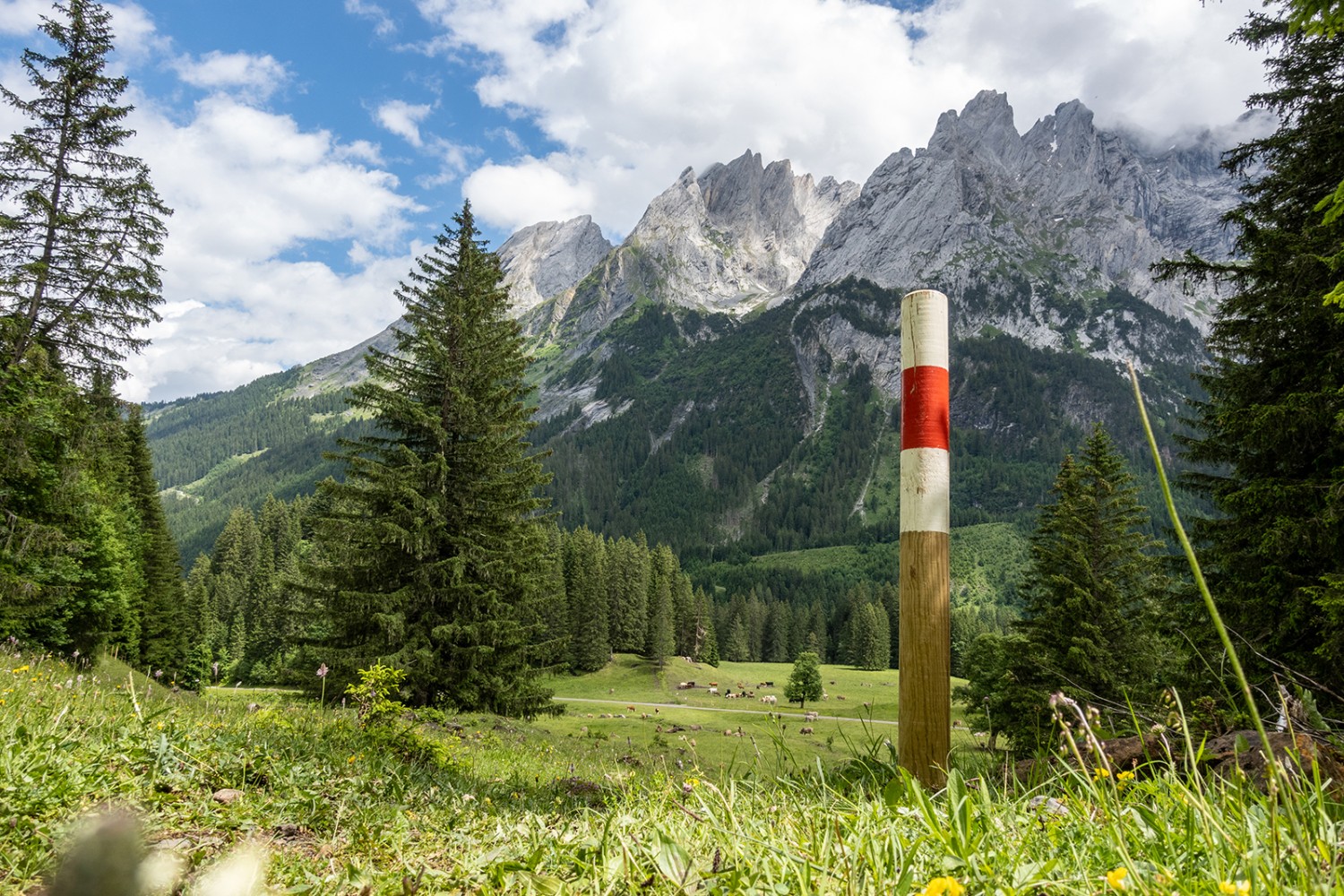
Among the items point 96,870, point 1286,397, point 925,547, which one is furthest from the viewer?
point 1286,397

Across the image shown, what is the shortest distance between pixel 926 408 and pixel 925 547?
92cm

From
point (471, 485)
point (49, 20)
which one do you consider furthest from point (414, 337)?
point (49, 20)

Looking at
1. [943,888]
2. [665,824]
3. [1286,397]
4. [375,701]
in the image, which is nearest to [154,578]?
[375,701]

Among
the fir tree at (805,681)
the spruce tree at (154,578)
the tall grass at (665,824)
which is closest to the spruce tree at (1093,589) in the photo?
the tall grass at (665,824)

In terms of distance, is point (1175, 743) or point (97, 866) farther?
point (1175, 743)

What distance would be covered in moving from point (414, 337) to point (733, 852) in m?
16.5

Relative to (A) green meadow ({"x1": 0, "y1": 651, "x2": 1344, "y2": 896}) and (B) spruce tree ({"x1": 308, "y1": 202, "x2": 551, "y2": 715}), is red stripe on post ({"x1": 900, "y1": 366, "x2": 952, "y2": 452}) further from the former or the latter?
(B) spruce tree ({"x1": 308, "y1": 202, "x2": 551, "y2": 715})

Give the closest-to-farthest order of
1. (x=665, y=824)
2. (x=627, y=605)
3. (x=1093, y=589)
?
(x=665, y=824) → (x=1093, y=589) → (x=627, y=605)

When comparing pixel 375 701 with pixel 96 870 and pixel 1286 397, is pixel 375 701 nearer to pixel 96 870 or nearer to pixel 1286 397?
pixel 96 870

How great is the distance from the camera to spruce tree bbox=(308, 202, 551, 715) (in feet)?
50.4

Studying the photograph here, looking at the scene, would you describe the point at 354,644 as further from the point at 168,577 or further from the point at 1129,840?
the point at 168,577

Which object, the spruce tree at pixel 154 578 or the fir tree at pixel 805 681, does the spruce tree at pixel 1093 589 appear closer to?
the fir tree at pixel 805 681

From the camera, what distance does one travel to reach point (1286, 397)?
9.96 m

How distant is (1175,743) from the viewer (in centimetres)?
401
